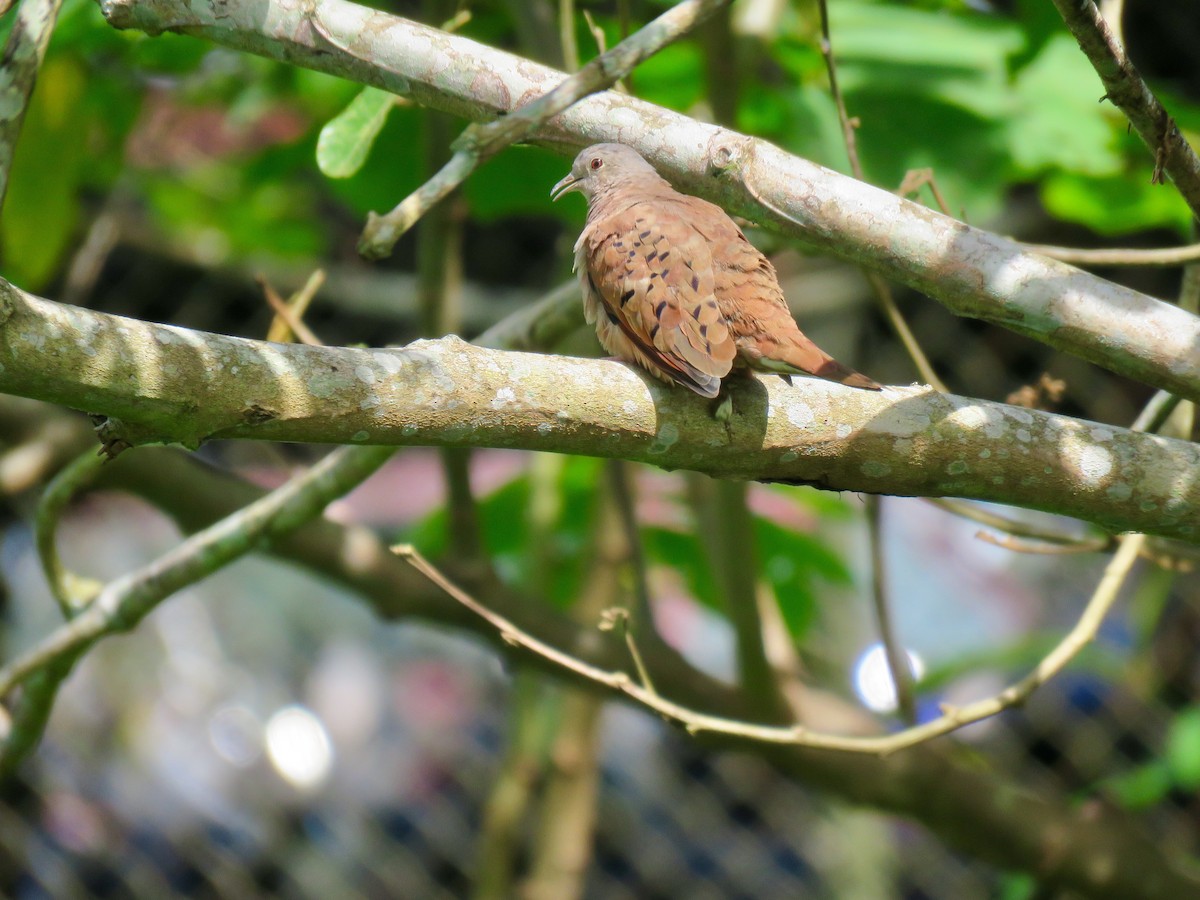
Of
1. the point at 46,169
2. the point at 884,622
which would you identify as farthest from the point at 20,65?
the point at 884,622

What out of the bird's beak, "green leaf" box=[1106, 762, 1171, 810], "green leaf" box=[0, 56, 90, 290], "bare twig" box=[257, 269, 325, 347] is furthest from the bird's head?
"green leaf" box=[1106, 762, 1171, 810]

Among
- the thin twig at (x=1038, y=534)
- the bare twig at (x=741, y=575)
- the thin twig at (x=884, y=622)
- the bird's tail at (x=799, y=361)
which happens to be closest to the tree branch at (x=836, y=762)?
the bare twig at (x=741, y=575)

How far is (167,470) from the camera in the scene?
2.86 metres

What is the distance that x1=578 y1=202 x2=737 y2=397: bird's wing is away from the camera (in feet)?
5.53

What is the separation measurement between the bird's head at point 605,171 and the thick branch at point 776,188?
212 millimetres

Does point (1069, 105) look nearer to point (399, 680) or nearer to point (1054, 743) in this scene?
point (1054, 743)

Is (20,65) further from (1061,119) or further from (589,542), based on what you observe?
(589,542)

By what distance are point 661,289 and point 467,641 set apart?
3.15 metres

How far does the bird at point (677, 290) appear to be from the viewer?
1.72 m

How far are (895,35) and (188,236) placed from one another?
3041 millimetres

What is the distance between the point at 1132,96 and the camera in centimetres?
154

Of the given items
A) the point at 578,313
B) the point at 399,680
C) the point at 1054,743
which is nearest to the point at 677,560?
the point at 578,313

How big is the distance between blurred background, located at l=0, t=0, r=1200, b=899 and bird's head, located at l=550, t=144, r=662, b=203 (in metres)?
1.26

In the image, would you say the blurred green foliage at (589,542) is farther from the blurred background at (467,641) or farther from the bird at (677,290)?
the bird at (677,290)
